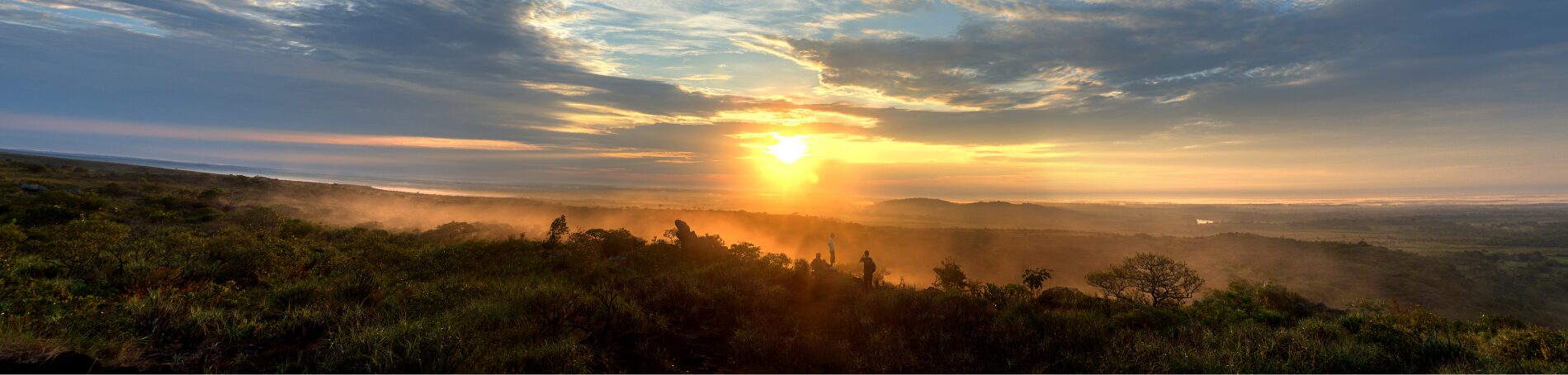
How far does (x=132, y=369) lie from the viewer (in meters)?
5.73

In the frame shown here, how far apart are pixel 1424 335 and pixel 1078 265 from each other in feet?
157

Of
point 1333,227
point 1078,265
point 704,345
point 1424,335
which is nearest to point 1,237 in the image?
point 704,345

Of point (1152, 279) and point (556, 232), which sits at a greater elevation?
point (556, 232)

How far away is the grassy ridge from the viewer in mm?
6863

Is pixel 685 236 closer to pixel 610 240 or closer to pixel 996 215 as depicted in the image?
pixel 610 240

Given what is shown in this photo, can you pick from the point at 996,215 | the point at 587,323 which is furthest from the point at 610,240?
the point at 996,215

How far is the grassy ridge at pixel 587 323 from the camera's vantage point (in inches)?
270

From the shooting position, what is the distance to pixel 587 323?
982 cm

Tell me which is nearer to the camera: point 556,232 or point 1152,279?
point 1152,279

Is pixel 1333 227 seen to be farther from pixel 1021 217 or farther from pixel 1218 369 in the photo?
pixel 1218 369

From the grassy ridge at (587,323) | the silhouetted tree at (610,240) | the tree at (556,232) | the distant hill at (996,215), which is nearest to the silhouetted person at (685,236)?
the silhouetted tree at (610,240)

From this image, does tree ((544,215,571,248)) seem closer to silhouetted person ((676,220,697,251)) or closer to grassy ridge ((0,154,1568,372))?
grassy ridge ((0,154,1568,372))

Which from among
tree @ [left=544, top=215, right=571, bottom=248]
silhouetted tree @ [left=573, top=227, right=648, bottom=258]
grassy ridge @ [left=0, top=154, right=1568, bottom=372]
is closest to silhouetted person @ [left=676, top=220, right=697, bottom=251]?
silhouetted tree @ [left=573, top=227, right=648, bottom=258]

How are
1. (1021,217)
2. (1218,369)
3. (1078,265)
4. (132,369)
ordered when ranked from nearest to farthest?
1. (132,369)
2. (1218,369)
3. (1078,265)
4. (1021,217)
